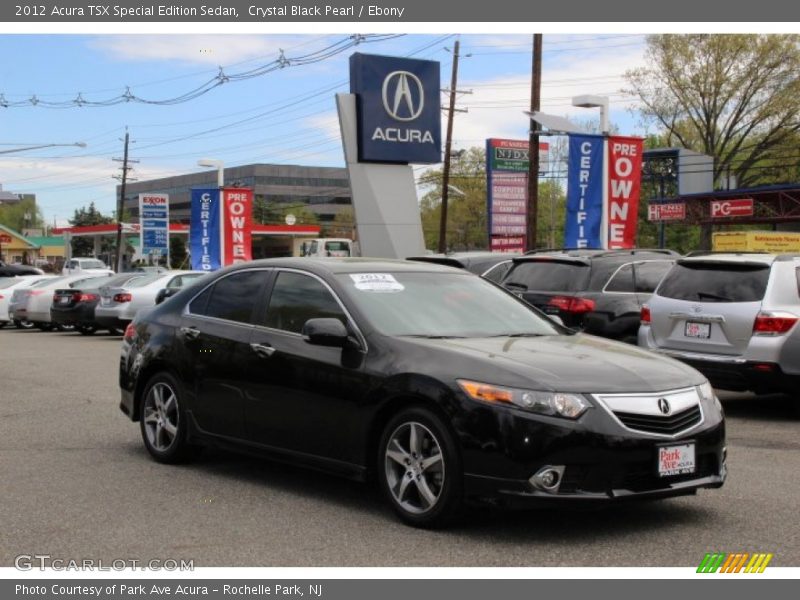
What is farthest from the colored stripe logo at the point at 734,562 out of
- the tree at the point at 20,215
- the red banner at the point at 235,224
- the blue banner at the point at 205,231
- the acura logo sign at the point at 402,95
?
the tree at the point at 20,215

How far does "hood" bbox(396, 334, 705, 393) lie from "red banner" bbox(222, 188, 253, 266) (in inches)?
1197

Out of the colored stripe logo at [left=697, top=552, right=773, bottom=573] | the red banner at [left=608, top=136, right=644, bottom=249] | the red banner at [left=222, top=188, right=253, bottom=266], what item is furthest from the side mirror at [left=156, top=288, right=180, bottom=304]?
the colored stripe logo at [left=697, top=552, right=773, bottom=573]

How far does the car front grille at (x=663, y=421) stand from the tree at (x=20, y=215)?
17779 centimetres

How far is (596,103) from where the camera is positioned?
23.9 meters

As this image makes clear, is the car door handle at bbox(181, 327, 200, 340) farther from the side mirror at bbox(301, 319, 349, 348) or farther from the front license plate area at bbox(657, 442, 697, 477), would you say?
the front license plate area at bbox(657, 442, 697, 477)

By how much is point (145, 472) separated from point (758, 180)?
66.8 metres

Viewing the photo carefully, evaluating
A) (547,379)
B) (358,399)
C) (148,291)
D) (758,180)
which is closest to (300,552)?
(358,399)

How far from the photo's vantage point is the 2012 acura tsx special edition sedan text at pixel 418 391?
219 inches

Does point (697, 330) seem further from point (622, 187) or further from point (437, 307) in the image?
point (622, 187)

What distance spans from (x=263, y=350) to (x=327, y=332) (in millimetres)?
815

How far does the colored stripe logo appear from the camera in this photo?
5152mm

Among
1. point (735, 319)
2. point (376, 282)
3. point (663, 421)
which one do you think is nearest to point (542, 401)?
point (663, 421)

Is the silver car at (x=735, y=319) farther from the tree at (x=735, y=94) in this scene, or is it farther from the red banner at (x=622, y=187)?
the tree at (x=735, y=94)

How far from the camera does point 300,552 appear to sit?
5449 millimetres
